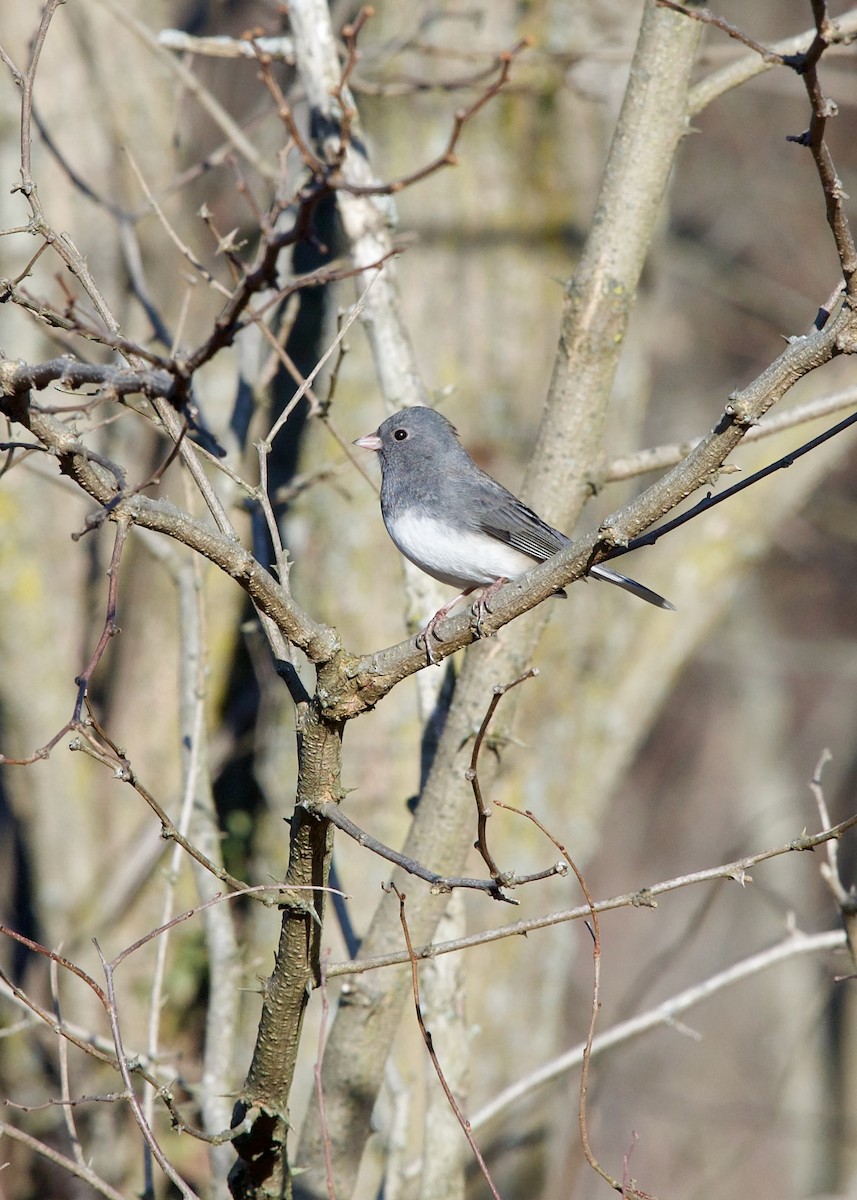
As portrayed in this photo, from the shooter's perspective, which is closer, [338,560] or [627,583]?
[627,583]

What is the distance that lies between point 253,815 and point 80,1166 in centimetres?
251

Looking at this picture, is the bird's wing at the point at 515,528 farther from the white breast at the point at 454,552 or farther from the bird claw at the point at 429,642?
the bird claw at the point at 429,642

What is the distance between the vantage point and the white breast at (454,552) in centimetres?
282

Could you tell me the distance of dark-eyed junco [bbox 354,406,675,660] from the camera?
2832 millimetres

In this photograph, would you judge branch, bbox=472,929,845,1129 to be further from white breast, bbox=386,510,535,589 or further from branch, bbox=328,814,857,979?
white breast, bbox=386,510,535,589

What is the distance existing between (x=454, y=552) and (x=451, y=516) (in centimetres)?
21

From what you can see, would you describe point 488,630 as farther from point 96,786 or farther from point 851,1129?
point 851,1129

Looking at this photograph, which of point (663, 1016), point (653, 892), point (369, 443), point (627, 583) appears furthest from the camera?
point (369, 443)

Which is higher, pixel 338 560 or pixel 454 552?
pixel 338 560

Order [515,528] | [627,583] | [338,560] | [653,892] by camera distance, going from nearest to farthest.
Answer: [653,892] < [627,583] < [515,528] < [338,560]

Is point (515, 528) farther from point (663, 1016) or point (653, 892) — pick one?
point (653, 892)

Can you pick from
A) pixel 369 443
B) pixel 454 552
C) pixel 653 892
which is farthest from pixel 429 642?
pixel 369 443

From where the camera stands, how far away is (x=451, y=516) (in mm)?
3023

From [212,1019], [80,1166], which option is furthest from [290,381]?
[80,1166]
